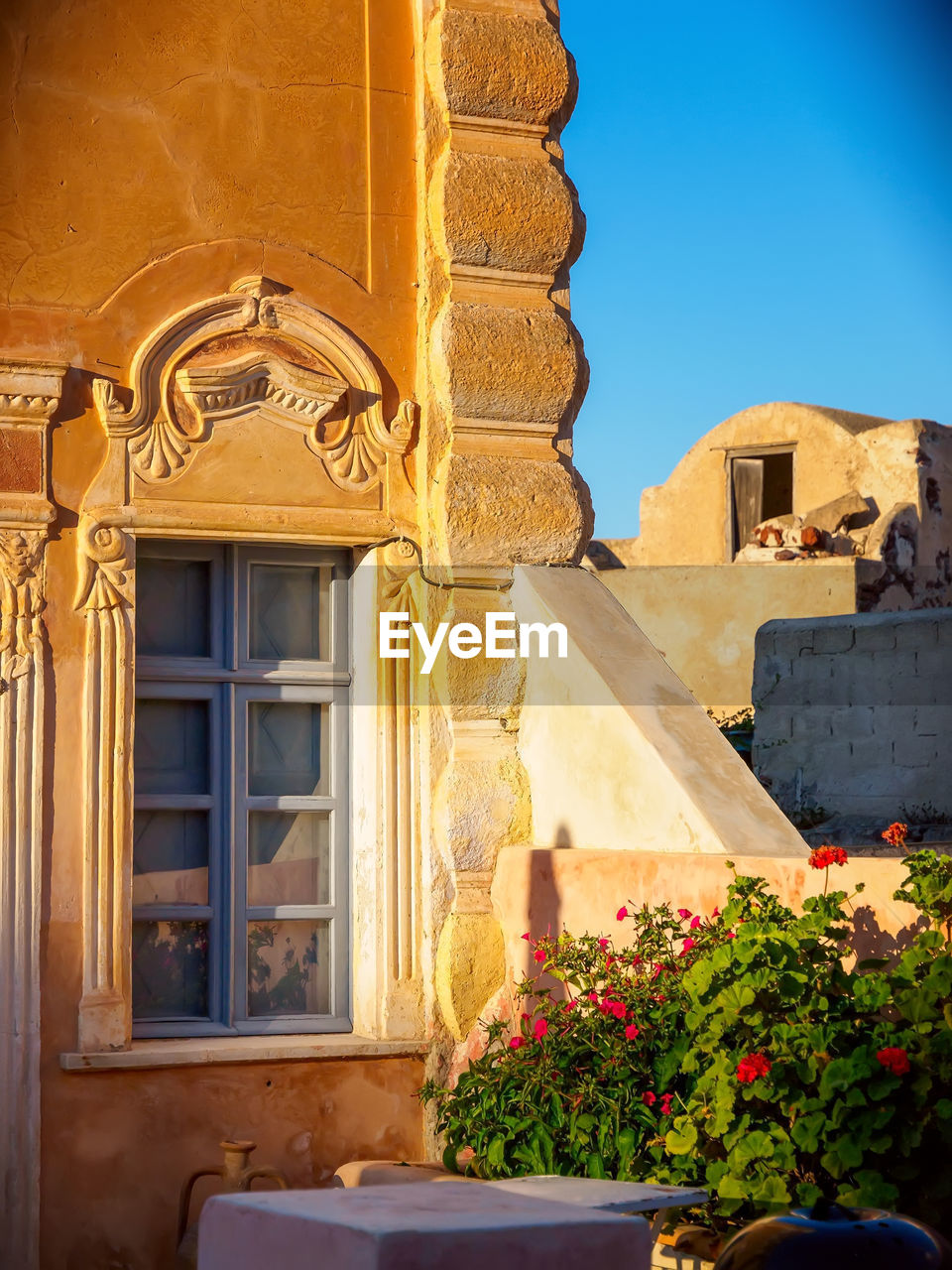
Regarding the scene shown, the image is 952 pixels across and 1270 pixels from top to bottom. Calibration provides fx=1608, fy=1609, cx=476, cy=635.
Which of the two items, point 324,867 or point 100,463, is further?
point 324,867

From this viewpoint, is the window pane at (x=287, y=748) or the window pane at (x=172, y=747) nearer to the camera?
the window pane at (x=172, y=747)

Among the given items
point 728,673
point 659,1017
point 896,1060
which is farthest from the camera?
point 728,673

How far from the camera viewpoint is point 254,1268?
2.44 meters

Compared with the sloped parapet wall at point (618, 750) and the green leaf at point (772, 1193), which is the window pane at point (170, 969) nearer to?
the sloped parapet wall at point (618, 750)

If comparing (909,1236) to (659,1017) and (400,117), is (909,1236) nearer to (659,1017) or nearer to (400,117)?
(659,1017)

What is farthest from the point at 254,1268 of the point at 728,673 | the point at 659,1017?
the point at 728,673

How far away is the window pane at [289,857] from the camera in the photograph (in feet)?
17.7

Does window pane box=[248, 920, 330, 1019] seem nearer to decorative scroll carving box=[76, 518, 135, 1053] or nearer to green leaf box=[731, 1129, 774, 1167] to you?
decorative scroll carving box=[76, 518, 135, 1053]

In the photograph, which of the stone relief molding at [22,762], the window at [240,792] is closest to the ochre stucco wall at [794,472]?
the window at [240,792]

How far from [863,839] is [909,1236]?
260 inches

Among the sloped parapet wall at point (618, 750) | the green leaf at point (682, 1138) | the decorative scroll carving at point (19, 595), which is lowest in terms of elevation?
the green leaf at point (682, 1138)

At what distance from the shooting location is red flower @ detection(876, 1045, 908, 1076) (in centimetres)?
358

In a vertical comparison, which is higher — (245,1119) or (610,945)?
(610,945)

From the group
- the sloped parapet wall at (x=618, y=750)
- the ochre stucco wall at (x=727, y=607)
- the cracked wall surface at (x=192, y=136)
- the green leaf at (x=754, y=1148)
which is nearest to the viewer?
the green leaf at (x=754, y=1148)
